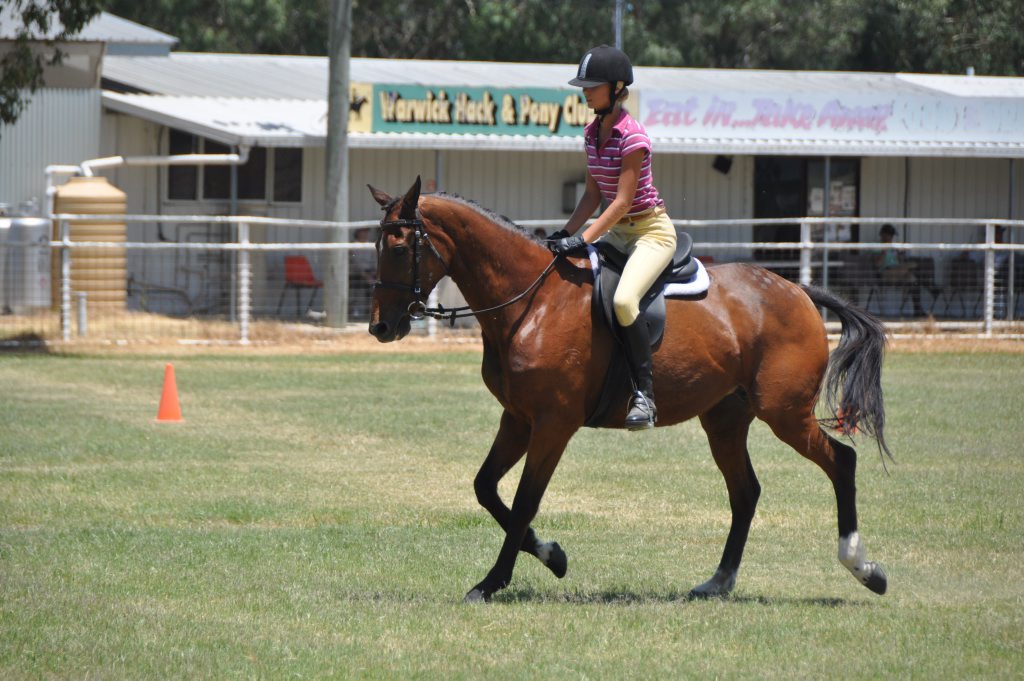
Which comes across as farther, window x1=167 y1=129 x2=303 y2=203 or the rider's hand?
window x1=167 y1=129 x2=303 y2=203

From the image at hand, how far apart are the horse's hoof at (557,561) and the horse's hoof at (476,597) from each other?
54cm

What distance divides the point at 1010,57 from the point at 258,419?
35109 millimetres

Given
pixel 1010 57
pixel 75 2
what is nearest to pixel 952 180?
pixel 1010 57

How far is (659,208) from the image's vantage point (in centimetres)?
785

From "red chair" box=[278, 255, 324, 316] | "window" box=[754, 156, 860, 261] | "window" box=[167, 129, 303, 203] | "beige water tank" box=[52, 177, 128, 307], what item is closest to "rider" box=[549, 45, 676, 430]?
"beige water tank" box=[52, 177, 128, 307]

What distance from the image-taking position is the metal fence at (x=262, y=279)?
21.9m

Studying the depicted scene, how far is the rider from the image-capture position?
7.44m

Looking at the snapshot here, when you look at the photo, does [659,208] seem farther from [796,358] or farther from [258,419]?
[258,419]

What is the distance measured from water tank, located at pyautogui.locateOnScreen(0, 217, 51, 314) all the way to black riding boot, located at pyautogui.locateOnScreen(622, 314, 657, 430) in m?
17.9

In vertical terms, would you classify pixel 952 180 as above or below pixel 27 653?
above

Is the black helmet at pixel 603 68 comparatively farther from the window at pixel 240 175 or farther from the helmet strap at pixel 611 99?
the window at pixel 240 175

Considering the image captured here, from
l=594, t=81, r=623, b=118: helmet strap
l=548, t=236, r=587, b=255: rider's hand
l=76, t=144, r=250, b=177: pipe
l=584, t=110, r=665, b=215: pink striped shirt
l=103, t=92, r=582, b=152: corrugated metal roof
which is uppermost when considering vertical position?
l=103, t=92, r=582, b=152: corrugated metal roof

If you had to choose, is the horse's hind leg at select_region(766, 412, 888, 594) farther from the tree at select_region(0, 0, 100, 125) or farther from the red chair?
the red chair

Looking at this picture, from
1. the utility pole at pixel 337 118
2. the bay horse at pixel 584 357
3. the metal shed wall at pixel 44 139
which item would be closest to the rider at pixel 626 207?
the bay horse at pixel 584 357
